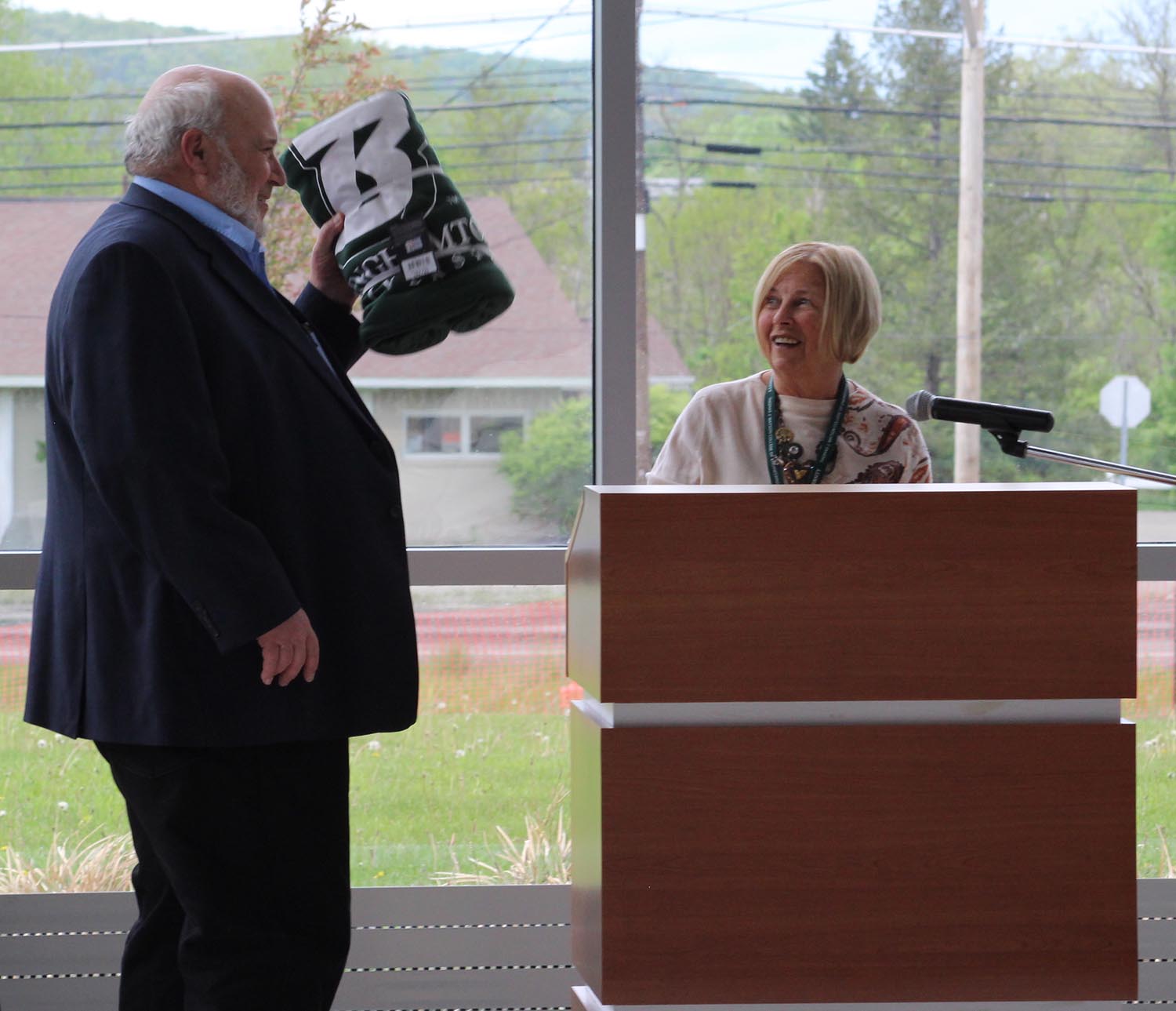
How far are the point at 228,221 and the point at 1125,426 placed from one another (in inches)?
80.0

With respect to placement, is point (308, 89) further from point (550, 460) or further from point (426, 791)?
point (426, 791)

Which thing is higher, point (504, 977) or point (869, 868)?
point (869, 868)

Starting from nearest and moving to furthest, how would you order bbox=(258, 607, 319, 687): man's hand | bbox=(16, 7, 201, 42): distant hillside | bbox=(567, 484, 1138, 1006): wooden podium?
bbox=(567, 484, 1138, 1006): wooden podium, bbox=(258, 607, 319, 687): man's hand, bbox=(16, 7, 201, 42): distant hillside

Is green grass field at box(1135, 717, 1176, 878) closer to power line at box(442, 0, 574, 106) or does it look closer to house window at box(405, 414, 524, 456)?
house window at box(405, 414, 524, 456)

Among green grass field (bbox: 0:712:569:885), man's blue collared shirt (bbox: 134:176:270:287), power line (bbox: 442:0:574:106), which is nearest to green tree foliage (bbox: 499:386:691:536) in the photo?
green grass field (bbox: 0:712:569:885)

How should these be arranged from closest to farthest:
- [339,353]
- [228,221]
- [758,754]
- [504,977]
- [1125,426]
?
[758,754] → [228,221] → [339,353] → [504,977] → [1125,426]

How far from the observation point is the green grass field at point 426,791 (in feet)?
10.2

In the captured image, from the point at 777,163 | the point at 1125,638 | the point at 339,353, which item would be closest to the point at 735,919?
the point at 1125,638

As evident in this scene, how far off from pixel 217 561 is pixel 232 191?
596mm

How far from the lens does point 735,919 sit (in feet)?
6.03

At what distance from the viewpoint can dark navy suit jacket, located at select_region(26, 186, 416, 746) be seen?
1.88m

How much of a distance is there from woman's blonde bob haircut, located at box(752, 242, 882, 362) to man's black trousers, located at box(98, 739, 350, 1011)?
111 cm

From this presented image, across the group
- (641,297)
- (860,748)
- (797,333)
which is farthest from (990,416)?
(641,297)

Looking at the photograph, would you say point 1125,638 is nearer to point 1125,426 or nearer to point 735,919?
point 735,919
